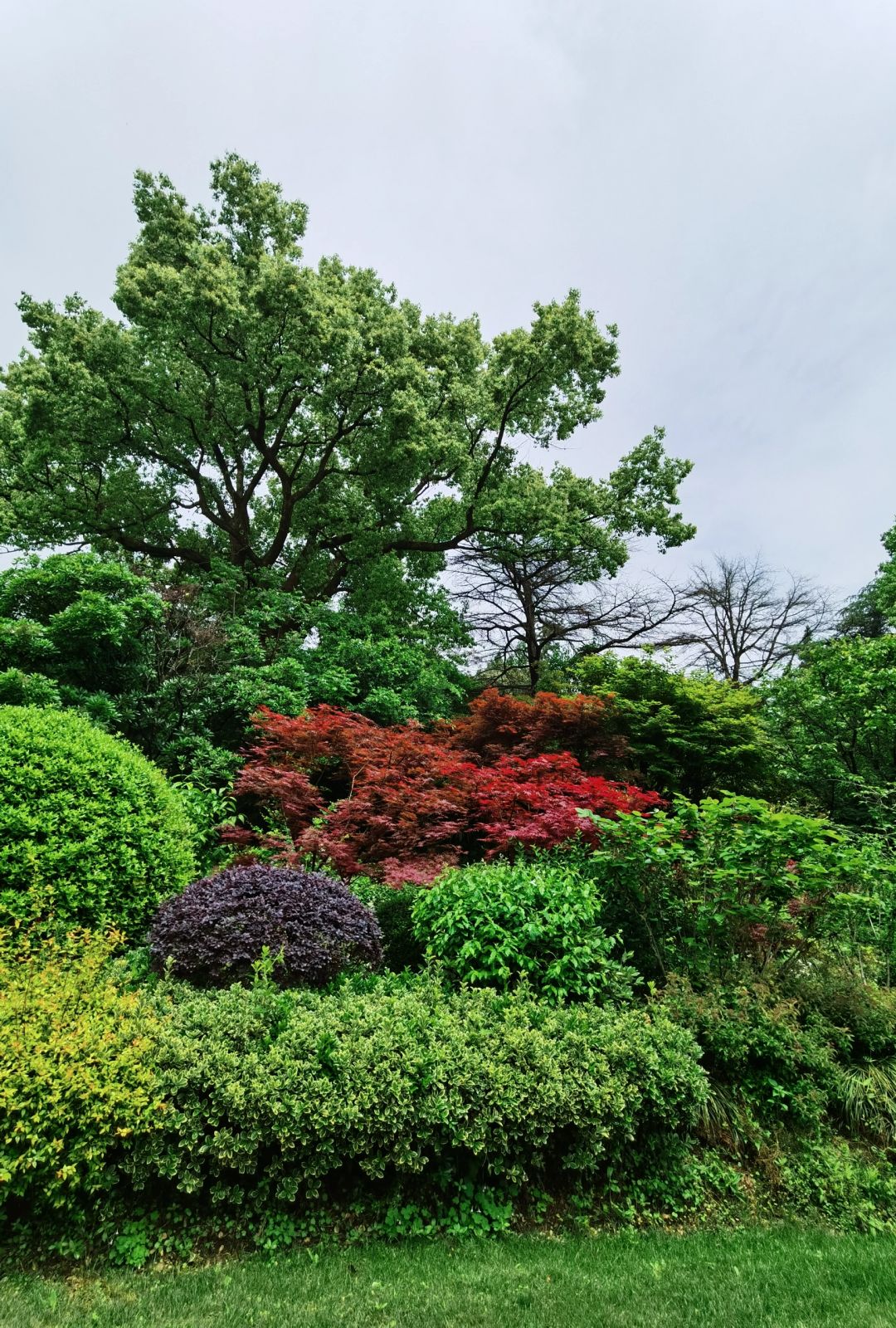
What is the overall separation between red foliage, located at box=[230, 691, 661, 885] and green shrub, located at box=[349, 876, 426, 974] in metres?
0.14

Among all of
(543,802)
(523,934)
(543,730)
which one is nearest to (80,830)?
A: (523,934)

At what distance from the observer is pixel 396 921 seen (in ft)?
17.5

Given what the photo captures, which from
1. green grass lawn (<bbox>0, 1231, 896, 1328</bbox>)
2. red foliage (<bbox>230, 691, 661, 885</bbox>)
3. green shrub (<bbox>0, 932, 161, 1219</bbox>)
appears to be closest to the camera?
green grass lawn (<bbox>0, 1231, 896, 1328</bbox>)

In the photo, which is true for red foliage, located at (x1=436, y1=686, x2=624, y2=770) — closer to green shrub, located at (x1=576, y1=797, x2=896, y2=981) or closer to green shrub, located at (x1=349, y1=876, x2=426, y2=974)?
green shrub, located at (x1=349, y1=876, x2=426, y2=974)

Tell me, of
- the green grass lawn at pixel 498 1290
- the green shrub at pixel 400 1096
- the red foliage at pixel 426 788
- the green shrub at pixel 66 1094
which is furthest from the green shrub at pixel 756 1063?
the green shrub at pixel 66 1094

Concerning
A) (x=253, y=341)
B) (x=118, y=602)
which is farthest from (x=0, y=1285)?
(x=253, y=341)

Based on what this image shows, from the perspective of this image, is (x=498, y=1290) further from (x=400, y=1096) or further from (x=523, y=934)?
(x=523, y=934)

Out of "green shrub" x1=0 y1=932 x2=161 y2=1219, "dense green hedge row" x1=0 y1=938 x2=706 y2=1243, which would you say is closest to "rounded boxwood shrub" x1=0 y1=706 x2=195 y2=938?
"dense green hedge row" x1=0 y1=938 x2=706 y2=1243

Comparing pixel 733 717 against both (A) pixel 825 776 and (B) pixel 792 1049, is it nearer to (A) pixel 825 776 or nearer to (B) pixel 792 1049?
(A) pixel 825 776

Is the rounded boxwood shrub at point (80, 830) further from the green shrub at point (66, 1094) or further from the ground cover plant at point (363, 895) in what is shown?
the green shrub at point (66, 1094)

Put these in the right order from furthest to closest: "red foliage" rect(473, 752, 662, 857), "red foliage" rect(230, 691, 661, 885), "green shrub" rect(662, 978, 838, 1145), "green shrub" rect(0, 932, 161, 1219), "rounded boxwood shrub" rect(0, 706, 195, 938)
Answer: "red foliage" rect(230, 691, 661, 885) < "red foliage" rect(473, 752, 662, 857) < "rounded boxwood shrub" rect(0, 706, 195, 938) < "green shrub" rect(662, 978, 838, 1145) < "green shrub" rect(0, 932, 161, 1219)

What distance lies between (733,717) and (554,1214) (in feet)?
22.3

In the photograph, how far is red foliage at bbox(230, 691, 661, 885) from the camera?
18.6 ft

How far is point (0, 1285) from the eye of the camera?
2.45 metres
